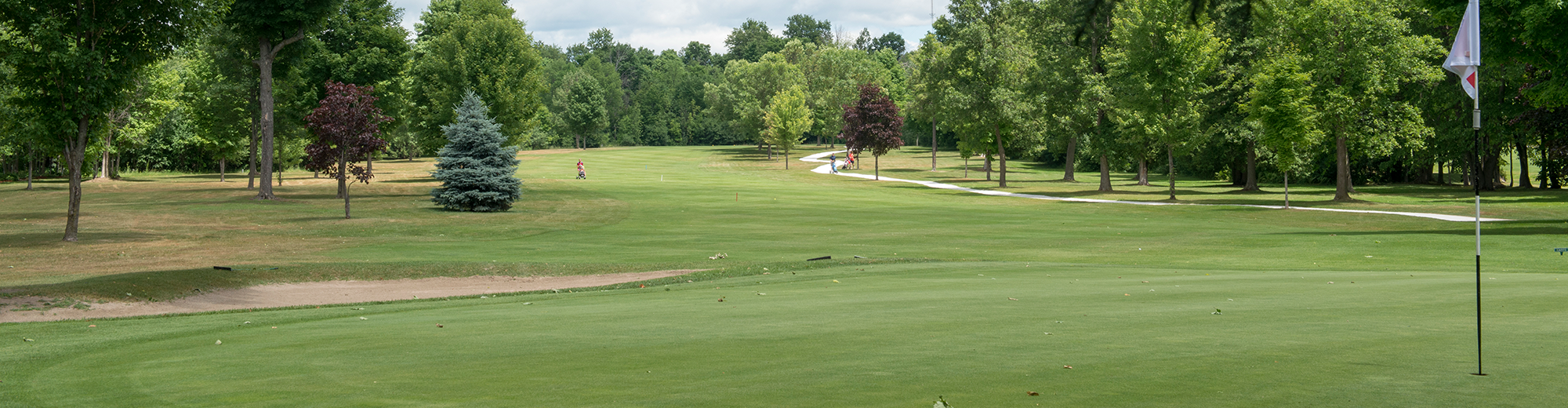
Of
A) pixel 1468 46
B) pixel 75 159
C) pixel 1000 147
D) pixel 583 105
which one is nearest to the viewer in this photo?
pixel 1468 46

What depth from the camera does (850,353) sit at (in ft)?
27.0

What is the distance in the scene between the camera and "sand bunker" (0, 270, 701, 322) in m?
14.2

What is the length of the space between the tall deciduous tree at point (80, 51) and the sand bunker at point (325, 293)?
9.90m

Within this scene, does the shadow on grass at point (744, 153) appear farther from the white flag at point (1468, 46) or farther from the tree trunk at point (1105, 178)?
the white flag at point (1468, 46)

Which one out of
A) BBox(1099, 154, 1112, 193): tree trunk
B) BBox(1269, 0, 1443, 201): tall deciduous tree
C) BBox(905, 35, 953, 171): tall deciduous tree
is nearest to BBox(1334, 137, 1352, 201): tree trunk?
BBox(1269, 0, 1443, 201): tall deciduous tree

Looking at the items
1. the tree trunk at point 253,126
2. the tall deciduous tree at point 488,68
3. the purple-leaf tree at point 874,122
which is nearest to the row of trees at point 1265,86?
the purple-leaf tree at point 874,122

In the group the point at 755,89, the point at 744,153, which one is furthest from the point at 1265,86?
the point at 744,153

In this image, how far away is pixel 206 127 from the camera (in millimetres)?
60406

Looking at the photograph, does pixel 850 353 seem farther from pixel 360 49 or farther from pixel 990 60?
pixel 990 60

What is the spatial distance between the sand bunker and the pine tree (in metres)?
19.3

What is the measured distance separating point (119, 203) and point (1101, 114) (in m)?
48.6

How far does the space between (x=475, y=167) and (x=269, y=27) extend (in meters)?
12.2

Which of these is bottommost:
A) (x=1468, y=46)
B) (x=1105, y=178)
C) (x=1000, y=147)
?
(x=1105, y=178)

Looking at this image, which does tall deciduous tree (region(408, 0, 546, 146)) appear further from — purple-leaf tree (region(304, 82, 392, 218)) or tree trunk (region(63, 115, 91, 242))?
tree trunk (region(63, 115, 91, 242))
